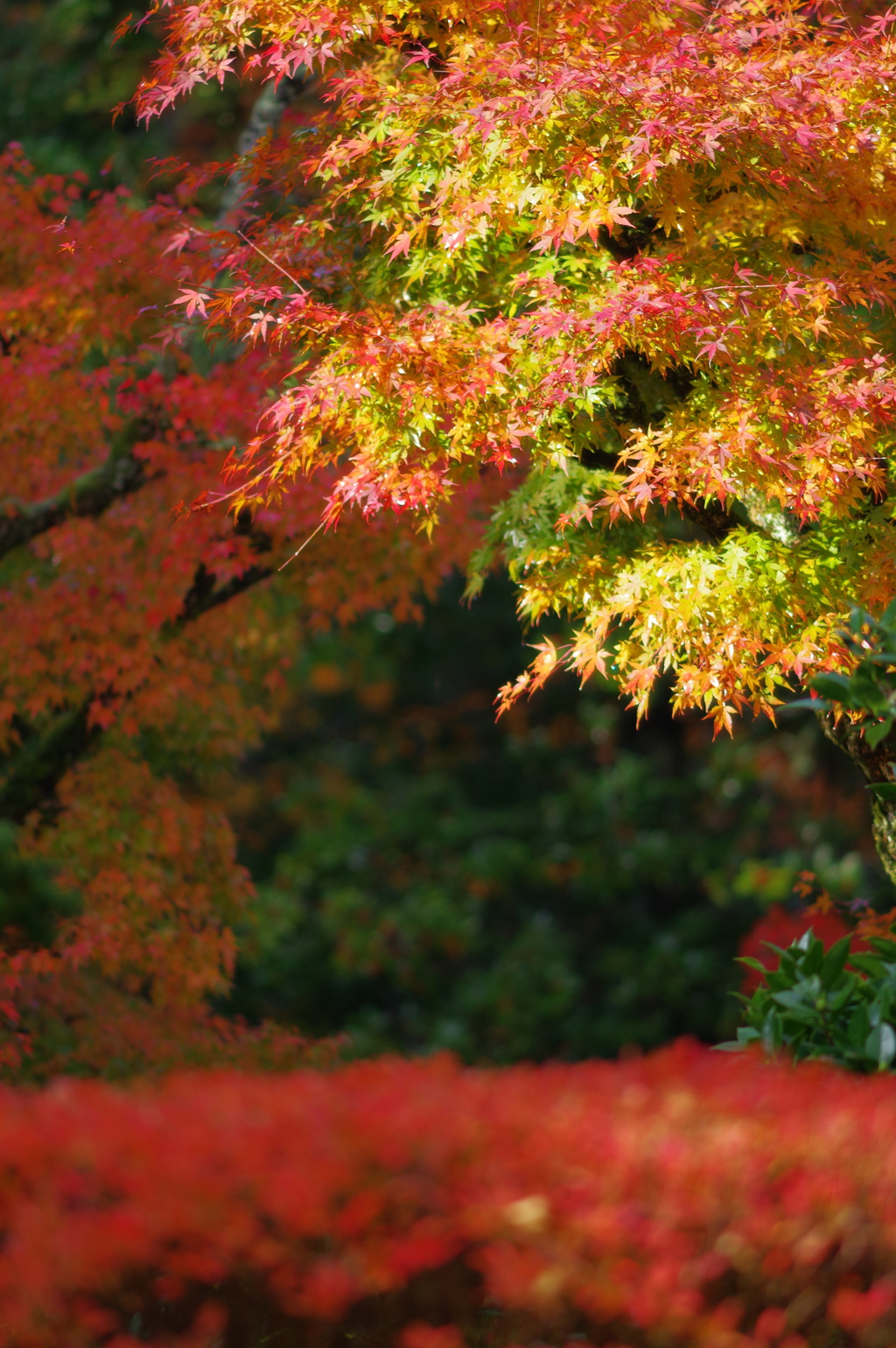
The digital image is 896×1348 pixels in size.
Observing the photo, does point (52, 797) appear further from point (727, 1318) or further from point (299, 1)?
point (727, 1318)

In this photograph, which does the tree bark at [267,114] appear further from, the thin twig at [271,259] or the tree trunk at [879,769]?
the tree trunk at [879,769]

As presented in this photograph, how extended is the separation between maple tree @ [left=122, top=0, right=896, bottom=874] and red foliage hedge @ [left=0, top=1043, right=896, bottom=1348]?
194 cm

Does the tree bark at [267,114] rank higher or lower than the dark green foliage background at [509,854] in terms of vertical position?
higher

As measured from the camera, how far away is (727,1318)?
2994 millimetres

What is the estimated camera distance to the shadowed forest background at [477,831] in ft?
42.8

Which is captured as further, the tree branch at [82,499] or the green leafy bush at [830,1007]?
the tree branch at [82,499]

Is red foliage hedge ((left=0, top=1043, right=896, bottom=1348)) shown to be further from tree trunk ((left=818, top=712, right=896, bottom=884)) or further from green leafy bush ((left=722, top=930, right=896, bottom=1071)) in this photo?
tree trunk ((left=818, top=712, right=896, bottom=884))

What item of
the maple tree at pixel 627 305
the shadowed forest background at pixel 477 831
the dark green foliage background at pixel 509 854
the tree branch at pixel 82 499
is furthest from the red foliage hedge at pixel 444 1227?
the dark green foliage background at pixel 509 854

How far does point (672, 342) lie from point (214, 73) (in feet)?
7.33

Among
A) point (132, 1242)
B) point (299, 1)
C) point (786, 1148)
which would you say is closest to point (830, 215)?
point (299, 1)

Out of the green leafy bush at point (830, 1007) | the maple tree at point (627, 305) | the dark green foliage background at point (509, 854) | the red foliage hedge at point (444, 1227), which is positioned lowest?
the dark green foliage background at point (509, 854)

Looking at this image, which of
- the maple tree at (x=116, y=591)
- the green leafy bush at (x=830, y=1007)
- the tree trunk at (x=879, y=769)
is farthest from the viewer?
the maple tree at (x=116, y=591)

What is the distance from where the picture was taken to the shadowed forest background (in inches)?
514

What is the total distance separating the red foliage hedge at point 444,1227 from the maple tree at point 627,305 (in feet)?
6.36
